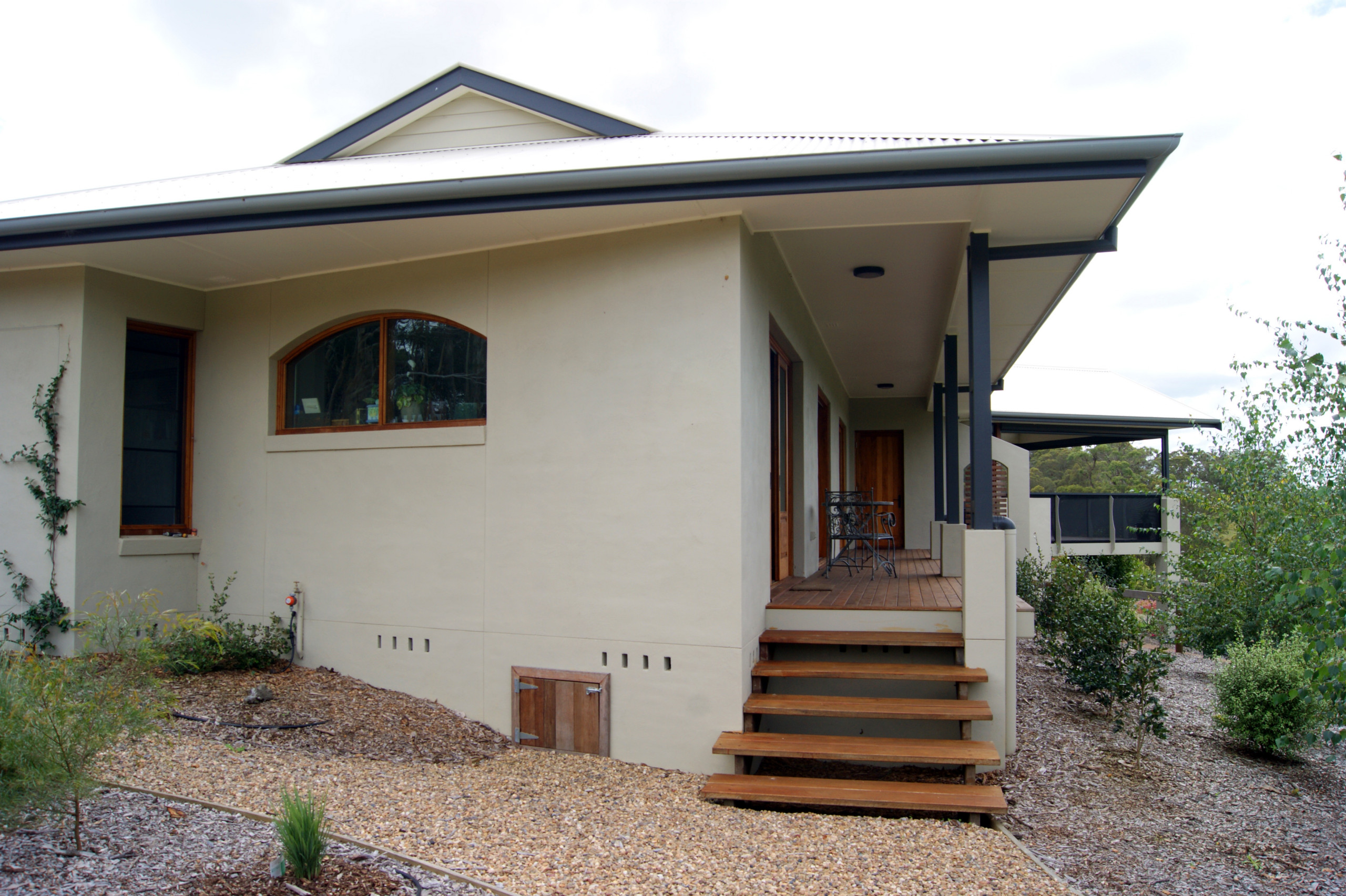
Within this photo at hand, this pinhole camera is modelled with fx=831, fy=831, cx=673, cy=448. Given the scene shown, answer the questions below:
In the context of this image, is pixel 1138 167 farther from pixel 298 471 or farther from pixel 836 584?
pixel 298 471

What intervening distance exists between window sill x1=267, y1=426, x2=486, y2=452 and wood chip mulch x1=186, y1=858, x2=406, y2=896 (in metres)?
3.20

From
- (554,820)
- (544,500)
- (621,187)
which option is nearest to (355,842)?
(554,820)

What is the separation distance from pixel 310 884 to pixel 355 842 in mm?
559

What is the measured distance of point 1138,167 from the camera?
4379 millimetres

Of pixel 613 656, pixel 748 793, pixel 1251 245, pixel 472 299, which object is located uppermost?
pixel 1251 245

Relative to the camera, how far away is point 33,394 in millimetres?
6344

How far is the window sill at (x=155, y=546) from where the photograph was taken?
21.0ft

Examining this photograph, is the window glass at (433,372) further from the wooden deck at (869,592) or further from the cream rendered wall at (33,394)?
the wooden deck at (869,592)

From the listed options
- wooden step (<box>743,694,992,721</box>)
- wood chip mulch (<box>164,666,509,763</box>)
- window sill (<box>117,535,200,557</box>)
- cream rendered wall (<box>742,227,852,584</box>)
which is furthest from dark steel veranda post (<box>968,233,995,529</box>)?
window sill (<box>117,535,200,557</box>)

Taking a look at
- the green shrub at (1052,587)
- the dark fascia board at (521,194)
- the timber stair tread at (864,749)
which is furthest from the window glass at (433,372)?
the green shrub at (1052,587)

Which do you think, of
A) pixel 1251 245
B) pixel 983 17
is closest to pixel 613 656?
pixel 1251 245

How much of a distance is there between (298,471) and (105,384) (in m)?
1.59

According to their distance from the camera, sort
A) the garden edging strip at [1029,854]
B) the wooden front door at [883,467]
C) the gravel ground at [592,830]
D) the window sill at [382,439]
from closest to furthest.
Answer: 1. the gravel ground at [592,830]
2. the garden edging strip at [1029,854]
3. the window sill at [382,439]
4. the wooden front door at [883,467]

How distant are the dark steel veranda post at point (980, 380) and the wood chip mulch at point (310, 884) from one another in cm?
394
